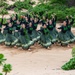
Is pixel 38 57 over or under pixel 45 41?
under

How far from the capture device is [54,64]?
442 inches

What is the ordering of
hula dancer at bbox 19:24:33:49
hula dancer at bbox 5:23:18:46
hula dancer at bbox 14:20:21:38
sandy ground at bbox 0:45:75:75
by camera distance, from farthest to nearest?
1. hula dancer at bbox 14:20:21:38
2. hula dancer at bbox 5:23:18:46
3. hula dancer at bbox 19:24:33:49
4. sandy ground at bbox 0:45:75:75

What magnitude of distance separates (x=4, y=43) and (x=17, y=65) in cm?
431

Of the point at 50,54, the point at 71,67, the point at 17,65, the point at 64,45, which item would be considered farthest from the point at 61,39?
the point at 71,67

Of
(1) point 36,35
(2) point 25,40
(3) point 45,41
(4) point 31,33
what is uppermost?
(4) point 31,33

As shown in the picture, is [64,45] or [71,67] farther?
[64,45]

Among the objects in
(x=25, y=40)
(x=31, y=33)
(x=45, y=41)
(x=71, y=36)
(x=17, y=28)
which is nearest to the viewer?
(x=25, y=40)

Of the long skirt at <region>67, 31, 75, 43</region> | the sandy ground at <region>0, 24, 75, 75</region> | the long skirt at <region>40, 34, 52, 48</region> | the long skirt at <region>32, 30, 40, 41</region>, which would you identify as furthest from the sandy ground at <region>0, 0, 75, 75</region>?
the long skirt at <region>67, 31, 75, 43</region>

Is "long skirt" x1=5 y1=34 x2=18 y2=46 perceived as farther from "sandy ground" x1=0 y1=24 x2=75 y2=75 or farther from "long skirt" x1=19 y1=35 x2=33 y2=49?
"long skirt" x1=19 y1=35 x2=33 y2=49

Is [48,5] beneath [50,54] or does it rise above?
above

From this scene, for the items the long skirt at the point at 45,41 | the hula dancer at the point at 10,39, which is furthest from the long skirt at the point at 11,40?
the long skirt at the point at 45,41

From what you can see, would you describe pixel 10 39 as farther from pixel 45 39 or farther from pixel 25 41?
pixel 45 39

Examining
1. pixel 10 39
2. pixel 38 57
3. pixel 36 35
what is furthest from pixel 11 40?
pixel 38 57

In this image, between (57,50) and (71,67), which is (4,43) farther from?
(71,67)
